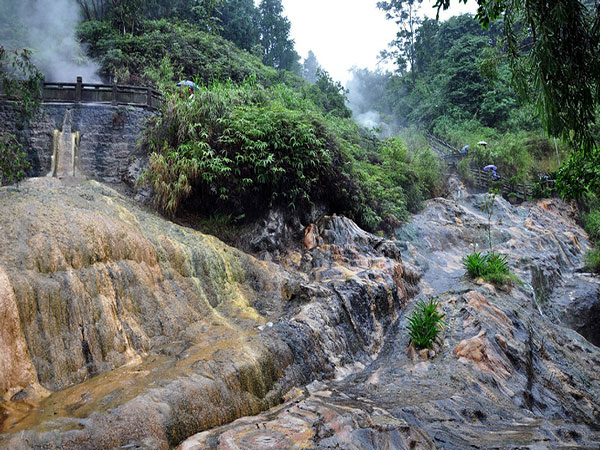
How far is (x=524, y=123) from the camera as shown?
2859 cm

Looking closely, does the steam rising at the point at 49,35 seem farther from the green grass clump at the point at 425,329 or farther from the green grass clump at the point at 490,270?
the green grass clump at the point at 425,329

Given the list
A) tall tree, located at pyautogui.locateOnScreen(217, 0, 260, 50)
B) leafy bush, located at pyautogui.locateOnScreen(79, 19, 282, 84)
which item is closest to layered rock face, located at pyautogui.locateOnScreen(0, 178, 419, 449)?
leafy bush, located at pyautogui.locateOnScreen(79, 19, 282, 84)

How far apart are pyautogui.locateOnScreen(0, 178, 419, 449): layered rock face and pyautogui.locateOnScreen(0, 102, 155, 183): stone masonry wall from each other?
5.60m

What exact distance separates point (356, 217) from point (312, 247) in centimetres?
278

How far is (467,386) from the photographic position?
564 centimetres

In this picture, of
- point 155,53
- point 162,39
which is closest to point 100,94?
point 155,53

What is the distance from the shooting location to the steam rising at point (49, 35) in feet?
76.7

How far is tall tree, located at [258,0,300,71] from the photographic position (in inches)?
1690

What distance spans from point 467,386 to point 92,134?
1244 centimetres

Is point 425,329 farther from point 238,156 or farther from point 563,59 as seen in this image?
point 238,156

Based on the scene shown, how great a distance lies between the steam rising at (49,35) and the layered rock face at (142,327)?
20.8 meters

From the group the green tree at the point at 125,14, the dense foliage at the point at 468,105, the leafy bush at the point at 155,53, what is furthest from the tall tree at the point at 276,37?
the green tree at the point at 125,14

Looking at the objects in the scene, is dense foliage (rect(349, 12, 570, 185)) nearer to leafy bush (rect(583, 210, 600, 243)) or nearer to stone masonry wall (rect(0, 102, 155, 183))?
leafy bush (rect(583, 210, 600, 243))

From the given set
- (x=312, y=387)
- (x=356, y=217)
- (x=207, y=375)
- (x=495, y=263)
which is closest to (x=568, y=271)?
(x=495, y=263)
